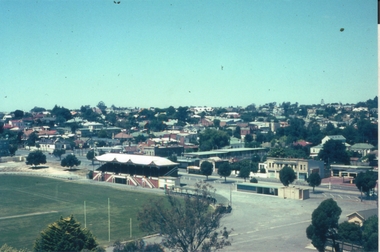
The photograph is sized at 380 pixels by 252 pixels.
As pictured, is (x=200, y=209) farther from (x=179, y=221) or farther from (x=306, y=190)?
(x=306, y=190)

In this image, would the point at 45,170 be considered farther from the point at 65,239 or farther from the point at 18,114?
the point at 18,114

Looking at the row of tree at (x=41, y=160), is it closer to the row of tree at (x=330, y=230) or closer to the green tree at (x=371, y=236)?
the row of tree at (x=330, y=230)

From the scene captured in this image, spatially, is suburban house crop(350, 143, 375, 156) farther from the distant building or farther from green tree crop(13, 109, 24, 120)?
green tree crop(13, 109, 24, 120)

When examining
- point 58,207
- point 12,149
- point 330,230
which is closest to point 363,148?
point 330,230

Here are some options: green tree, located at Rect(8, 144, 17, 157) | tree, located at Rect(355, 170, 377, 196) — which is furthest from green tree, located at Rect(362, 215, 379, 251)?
green tree, located at Rect(8, 144, 17, 157)

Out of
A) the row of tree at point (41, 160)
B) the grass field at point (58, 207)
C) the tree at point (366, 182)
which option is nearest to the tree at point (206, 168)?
the grass field at point (58, 207)

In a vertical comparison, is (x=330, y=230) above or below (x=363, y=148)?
below

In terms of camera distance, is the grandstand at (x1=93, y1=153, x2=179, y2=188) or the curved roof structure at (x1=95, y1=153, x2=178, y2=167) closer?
the grandstand at (x1=93, y1=153, x2=179, y2=188)
